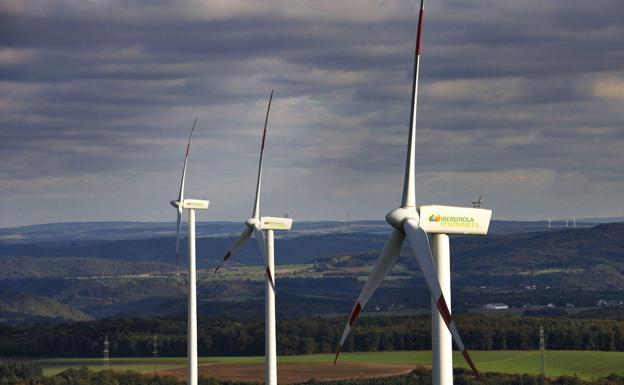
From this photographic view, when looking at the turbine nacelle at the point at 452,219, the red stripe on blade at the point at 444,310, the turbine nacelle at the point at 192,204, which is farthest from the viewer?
the turbine nacelle at the point at 192,204

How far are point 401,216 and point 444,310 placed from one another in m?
6.63

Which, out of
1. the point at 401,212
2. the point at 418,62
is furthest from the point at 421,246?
the point at 418,62

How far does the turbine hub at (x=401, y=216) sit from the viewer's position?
62469 mm

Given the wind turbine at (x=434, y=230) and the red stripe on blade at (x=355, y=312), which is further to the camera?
the red stripe on blade at (x=355, y=312)

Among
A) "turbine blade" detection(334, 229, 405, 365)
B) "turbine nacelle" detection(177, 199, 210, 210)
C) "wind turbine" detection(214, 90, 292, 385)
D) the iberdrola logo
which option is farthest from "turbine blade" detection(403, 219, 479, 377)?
"turbine nacelle" detection(177, 199, 210, 210)

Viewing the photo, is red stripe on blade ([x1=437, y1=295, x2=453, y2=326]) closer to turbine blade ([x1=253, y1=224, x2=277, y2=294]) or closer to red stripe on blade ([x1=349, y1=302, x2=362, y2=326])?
red stripe on blade ([x1=349, y1=302, x2=362, y2=326])

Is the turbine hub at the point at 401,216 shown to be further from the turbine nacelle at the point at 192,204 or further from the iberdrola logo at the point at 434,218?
the turbine nacelle at the point at 192,204

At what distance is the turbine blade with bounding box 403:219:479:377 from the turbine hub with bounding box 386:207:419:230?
13.2 inches

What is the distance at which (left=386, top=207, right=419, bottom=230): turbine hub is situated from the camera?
62469 mm

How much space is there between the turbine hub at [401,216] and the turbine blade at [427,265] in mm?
335

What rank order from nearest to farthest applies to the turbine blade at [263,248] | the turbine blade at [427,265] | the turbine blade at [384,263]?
the turbine blade at [427,265], the turbine blade at [384,263], the turbine blade at [263,248]

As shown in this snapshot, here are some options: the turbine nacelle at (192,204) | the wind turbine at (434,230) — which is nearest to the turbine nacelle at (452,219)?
the wind turbine at (434,230)

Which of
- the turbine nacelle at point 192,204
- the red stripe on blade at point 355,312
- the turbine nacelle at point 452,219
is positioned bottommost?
the red stripe on blade at point 355,312

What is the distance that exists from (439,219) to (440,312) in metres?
6.56
